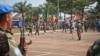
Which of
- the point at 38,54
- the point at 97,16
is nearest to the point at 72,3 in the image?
the point at 97,16

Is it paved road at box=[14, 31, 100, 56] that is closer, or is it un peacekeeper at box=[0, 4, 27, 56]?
un peacekeeper at box=[0, 4, 27, 56]

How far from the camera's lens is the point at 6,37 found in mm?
3131

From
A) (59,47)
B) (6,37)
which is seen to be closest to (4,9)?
(6,37)

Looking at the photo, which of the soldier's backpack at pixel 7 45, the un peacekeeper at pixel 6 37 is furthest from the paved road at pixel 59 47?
the soldier's backpack at pixel 7 45

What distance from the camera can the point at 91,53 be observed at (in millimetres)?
3883

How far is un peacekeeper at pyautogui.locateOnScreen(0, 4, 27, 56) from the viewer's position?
3.08 metres

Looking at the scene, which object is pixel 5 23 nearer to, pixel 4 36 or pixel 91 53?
pixel 4 36

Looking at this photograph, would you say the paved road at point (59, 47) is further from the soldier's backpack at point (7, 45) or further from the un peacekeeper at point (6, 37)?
the soldier's backpack at point (7, 45)

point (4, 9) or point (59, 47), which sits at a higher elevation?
point (4, 9)

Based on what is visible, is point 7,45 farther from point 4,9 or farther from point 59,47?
point 59,47

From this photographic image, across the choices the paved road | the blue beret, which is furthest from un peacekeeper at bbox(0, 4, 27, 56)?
the paved road

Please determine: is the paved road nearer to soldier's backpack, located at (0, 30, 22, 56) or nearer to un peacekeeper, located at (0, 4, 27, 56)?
un peacekeeper, located at (0, 4, 27, 56)

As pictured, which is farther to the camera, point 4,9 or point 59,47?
point 59,47

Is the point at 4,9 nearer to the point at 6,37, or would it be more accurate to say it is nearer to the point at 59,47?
the point at 6,37
